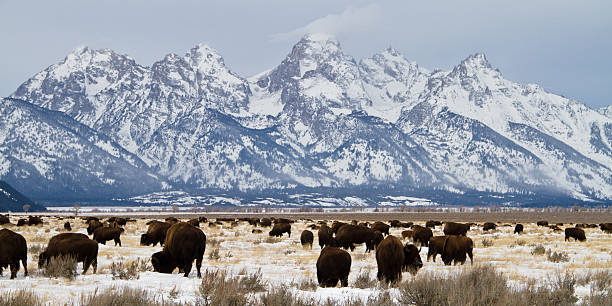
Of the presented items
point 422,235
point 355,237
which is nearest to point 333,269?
point 355,237

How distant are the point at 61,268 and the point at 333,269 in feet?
23.4

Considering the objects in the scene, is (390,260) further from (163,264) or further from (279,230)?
(279,230)

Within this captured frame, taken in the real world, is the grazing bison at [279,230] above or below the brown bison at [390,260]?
below

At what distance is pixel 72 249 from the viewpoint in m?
16.8

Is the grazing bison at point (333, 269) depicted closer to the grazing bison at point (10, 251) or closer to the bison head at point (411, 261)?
the bison head at point (411, 261)

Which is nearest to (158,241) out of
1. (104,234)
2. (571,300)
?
(104,234)

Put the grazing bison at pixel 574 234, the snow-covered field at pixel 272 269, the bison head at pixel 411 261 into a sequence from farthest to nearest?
1. the grazing bison at pixel 574 234
2. the bison head at pixel 411 261
3. the snow-covered field at pixel 272 269

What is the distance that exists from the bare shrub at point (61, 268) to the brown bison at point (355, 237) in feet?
57.5

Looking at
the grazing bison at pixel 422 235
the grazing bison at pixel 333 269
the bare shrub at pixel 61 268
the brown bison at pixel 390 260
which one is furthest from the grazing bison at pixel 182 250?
the grazing bison at pixel 422 235

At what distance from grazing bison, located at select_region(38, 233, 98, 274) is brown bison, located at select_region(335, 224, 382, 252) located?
16.4 metres

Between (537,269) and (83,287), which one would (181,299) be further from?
(537,269)

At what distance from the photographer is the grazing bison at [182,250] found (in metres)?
17.1

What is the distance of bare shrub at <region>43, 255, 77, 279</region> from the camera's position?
15.3 meters

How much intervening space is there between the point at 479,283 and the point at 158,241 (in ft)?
76.0
